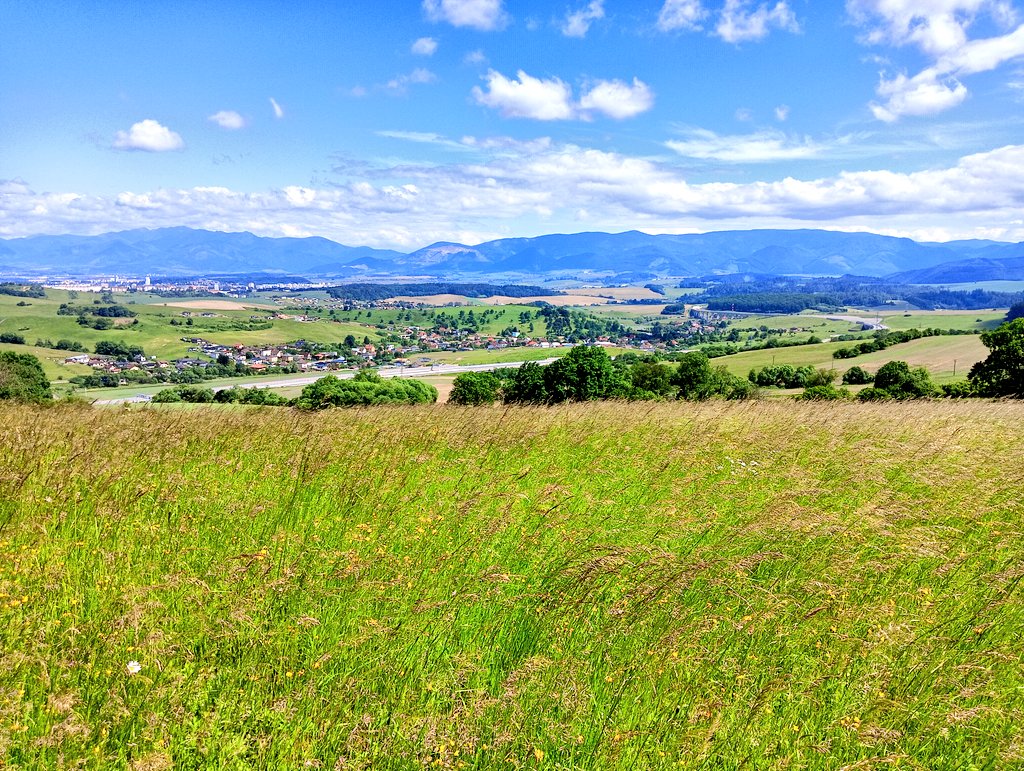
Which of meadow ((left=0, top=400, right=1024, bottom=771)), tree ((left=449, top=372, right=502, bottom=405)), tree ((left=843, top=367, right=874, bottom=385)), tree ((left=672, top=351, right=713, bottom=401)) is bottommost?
tree ((left=843, top=367, right=874, bottom=385))

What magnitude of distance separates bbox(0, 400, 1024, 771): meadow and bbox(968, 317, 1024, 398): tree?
32227 mm

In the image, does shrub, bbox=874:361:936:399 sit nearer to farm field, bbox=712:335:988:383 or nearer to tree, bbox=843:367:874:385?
tree, bbox=843:367:874:385

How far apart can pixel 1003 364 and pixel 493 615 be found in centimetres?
3901

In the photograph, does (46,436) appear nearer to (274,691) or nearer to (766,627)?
(274,691)

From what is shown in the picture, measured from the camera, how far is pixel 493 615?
3.72 m

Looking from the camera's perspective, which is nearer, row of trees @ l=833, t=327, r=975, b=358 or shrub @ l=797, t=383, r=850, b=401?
shrub @ l=797, t=383, r=850, b=401

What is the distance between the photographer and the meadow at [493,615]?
2754 millimetres

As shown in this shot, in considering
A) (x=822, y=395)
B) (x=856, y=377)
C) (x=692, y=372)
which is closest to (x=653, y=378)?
(x=692, y=372)

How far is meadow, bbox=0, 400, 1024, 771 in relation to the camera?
2.75 m

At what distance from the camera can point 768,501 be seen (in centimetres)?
551

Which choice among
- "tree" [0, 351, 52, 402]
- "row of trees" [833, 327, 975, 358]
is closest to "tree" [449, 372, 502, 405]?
"tree" [0, 351, 52, 402]

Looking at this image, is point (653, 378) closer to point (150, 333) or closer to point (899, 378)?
Answer: point (899, 378)

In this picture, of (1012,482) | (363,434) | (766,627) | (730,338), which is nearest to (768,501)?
(766,627)

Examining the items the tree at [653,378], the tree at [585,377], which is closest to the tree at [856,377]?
the tree at [653,378]
